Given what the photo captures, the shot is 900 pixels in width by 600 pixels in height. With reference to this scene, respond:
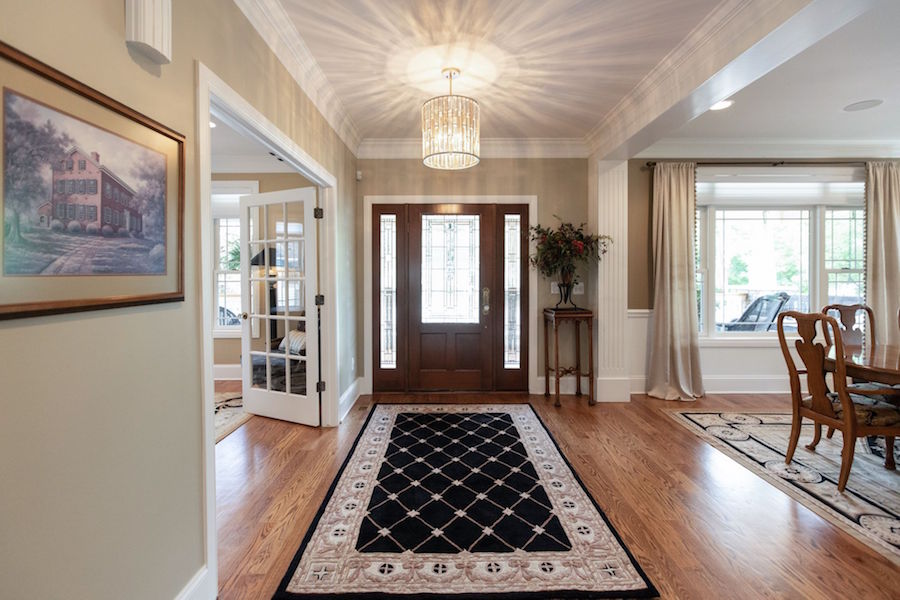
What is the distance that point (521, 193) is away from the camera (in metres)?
4.34

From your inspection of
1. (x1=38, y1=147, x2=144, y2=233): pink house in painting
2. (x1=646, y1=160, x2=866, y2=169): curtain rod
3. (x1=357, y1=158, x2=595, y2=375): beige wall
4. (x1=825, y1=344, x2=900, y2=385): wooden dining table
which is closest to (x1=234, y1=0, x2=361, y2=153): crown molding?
(x1=357, y1=158, x2=595, y2=375): beige wall

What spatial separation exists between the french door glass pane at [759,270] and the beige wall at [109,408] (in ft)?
16.8

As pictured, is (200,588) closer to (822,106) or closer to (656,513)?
(656,513)

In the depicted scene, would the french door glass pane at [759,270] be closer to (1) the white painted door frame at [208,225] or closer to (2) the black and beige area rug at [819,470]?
(2) the black and beige area rug at [819,470]

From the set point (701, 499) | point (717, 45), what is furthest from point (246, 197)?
point (701, 499)

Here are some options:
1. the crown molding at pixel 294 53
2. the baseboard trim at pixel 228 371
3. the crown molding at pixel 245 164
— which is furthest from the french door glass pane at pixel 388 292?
the baseboard trim at pixel 228 371

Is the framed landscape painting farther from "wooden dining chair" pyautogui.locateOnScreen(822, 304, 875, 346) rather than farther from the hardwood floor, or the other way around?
"wooden dining chair" pyautogui.locateOnScreen(822, 304, 875, 346)

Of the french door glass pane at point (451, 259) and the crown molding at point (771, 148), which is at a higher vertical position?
the crown molding at point (771, 148)

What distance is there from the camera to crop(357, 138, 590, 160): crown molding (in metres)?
4.25

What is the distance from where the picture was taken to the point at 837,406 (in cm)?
253

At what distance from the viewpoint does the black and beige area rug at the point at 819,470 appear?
2102 mm

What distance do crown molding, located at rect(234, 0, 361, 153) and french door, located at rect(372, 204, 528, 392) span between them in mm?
1277

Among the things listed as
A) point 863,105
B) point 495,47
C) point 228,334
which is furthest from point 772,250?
point 228,334

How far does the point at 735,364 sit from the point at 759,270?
1.15m
